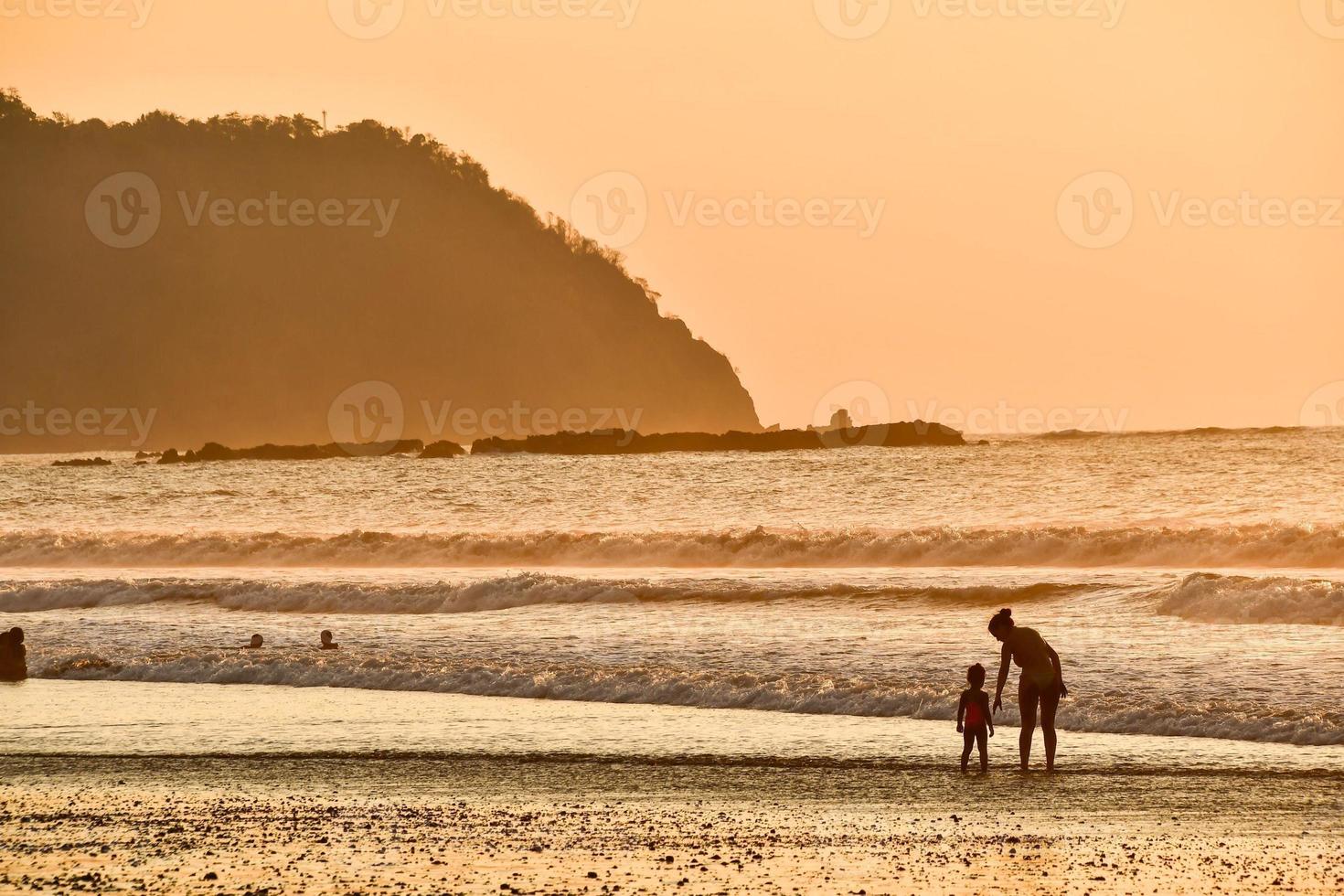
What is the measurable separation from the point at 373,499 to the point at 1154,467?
1641 inches

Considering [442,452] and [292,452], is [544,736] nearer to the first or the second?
[442,452]

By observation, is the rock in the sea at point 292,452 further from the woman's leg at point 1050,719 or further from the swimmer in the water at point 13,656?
the woman's leg at point 1050,719

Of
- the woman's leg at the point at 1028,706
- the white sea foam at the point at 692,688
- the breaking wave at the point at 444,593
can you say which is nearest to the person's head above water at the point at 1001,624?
the woman's leg at the point at 1028,706

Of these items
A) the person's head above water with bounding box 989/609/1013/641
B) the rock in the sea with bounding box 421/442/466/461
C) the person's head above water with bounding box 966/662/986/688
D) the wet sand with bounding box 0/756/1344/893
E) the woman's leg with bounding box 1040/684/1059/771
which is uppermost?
the rock in the sea with bounding box 421/442/466/461

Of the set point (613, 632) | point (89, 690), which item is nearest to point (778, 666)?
point (613, 632)

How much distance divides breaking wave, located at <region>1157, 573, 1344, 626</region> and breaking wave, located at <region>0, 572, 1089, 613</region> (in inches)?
150

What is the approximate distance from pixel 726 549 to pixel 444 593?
13926mm

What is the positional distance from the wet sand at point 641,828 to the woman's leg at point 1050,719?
51 cm

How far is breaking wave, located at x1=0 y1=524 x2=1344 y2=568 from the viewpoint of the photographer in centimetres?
4359

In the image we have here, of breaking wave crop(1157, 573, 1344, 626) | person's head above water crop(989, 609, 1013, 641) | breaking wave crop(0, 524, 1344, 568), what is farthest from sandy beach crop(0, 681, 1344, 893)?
breaking wave crop(0, 524, 1344, 568)

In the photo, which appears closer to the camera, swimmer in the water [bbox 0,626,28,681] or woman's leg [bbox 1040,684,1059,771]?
woman's leg [bbox 1040,684,1059,771]

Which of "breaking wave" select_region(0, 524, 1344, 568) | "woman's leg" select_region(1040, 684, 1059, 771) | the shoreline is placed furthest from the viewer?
"breaking wave" select_region(0, 524, 1344, 568)

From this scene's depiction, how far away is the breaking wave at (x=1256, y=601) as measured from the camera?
1128 inches

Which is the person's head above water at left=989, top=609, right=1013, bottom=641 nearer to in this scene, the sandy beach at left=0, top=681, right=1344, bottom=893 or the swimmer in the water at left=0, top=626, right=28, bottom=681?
the sandy beach at left=0, top=681, right=1344, bottom=893
